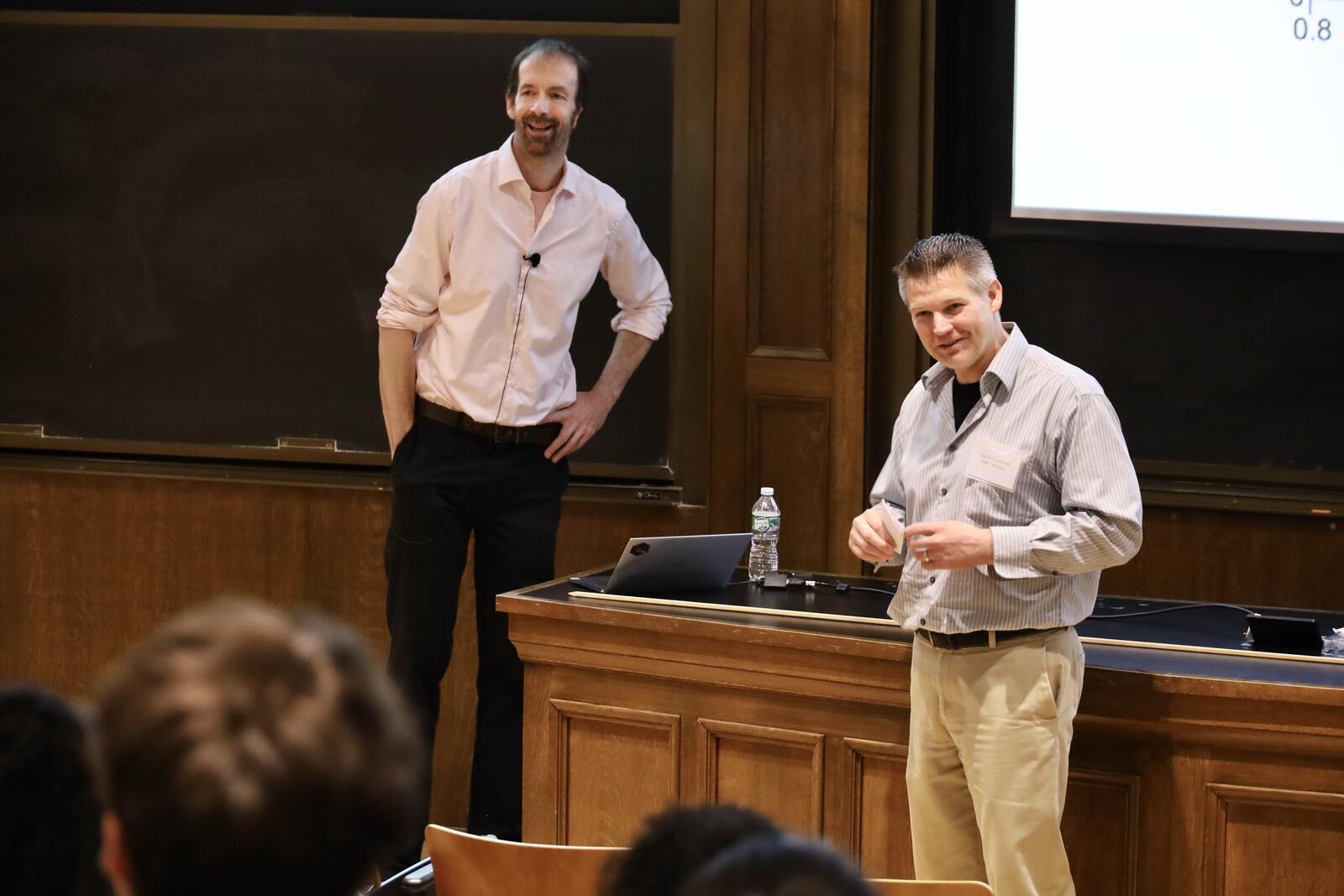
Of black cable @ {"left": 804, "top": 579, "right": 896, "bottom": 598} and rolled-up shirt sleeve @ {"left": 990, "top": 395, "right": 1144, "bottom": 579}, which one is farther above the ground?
rolled-up shirt sleeve @ {"left": 990, "top": 395, "right": 1144, "bottom": 579}

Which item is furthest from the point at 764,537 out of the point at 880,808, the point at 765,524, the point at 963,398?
the point at 963,398

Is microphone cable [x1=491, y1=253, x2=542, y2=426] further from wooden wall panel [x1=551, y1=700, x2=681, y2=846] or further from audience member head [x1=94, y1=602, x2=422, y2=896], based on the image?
audience member head [x1=94, y1=602, x2=422, y2=896]

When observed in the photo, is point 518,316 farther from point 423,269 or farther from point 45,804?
point 45,804

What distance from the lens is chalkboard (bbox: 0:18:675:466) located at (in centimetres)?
441

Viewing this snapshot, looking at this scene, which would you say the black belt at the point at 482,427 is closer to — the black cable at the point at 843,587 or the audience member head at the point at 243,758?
the black cable at the point at 843,587

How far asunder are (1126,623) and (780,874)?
2524mm

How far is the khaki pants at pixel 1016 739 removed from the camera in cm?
250

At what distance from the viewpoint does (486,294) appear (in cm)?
370

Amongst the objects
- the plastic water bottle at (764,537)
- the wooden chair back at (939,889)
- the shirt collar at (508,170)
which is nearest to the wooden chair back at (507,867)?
the wooden chair back at (939,889)

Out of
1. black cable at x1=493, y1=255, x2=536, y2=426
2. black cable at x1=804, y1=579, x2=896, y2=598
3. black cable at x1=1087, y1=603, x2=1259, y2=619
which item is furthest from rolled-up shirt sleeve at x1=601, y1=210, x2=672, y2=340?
black cable at x1=1087, y1=603, x2=1259, y2=619

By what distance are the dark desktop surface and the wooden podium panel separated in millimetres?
13

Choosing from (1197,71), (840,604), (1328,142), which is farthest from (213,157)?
(1328,142)

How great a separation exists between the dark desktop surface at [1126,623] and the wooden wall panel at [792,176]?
0.93 m

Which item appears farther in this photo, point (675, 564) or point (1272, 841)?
point (675, 564)
